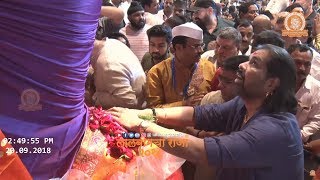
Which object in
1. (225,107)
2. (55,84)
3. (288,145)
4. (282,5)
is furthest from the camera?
(282,5)

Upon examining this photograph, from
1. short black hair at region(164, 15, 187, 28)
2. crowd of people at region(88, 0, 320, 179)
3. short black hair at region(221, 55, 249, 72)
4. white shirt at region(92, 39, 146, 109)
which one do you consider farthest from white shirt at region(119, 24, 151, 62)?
white shirt at region(92, 39, 146, 109)

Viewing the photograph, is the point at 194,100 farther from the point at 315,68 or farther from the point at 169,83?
the point at 315,68

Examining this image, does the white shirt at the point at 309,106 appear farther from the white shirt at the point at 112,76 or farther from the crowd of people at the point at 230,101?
the white shirt at the point at 112,76

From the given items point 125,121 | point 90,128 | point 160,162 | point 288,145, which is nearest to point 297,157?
point 288,145

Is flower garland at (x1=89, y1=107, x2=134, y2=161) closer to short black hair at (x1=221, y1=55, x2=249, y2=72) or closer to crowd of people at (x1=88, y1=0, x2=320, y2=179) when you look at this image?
crowd of people at (x1=88, y1=0, x2=320, y2=179)

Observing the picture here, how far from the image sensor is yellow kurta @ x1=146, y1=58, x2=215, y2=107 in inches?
108

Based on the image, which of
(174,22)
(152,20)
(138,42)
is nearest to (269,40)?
(174,22)

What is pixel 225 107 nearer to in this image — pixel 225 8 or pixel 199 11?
pixel 199 11

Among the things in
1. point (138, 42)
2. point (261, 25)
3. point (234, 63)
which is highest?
point (234, 63)

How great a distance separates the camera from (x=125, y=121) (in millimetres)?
1794

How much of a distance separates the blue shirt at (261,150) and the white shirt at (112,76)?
635 mm

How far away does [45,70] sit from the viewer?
1472mm

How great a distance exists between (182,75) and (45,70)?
4.80 feet

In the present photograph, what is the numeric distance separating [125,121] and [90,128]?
15 cm
